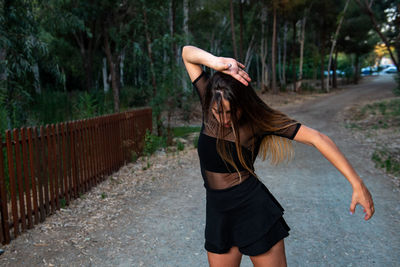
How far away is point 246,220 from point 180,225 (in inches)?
129

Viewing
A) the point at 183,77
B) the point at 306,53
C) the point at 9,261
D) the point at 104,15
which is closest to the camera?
the point at 9,261

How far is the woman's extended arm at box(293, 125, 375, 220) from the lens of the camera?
1.86m

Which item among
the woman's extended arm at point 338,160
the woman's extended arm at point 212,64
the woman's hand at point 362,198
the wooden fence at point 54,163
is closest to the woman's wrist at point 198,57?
the woman's extended arm at point 212,64

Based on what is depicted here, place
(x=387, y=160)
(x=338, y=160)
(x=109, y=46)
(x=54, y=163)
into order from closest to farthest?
(x=338, y=160)
(x=54, y=163)
(x=387, y=160)
(x=109, y=46)

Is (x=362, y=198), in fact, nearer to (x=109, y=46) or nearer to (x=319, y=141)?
(x=319, y=141)

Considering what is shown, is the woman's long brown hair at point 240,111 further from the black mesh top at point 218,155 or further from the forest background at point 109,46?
the forest background at point 109,46

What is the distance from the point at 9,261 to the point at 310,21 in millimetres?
40170

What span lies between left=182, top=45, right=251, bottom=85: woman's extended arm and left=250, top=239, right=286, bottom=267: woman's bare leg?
91 cm

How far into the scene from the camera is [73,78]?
37.1 meters

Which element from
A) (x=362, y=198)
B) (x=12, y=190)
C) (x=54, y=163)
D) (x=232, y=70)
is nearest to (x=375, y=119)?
(x=54, y=163)

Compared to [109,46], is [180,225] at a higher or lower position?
lower

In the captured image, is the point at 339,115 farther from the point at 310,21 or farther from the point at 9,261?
the point at 310,21

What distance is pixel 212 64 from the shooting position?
2.01m

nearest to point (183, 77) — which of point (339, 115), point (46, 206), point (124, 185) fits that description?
point (124, 185)
